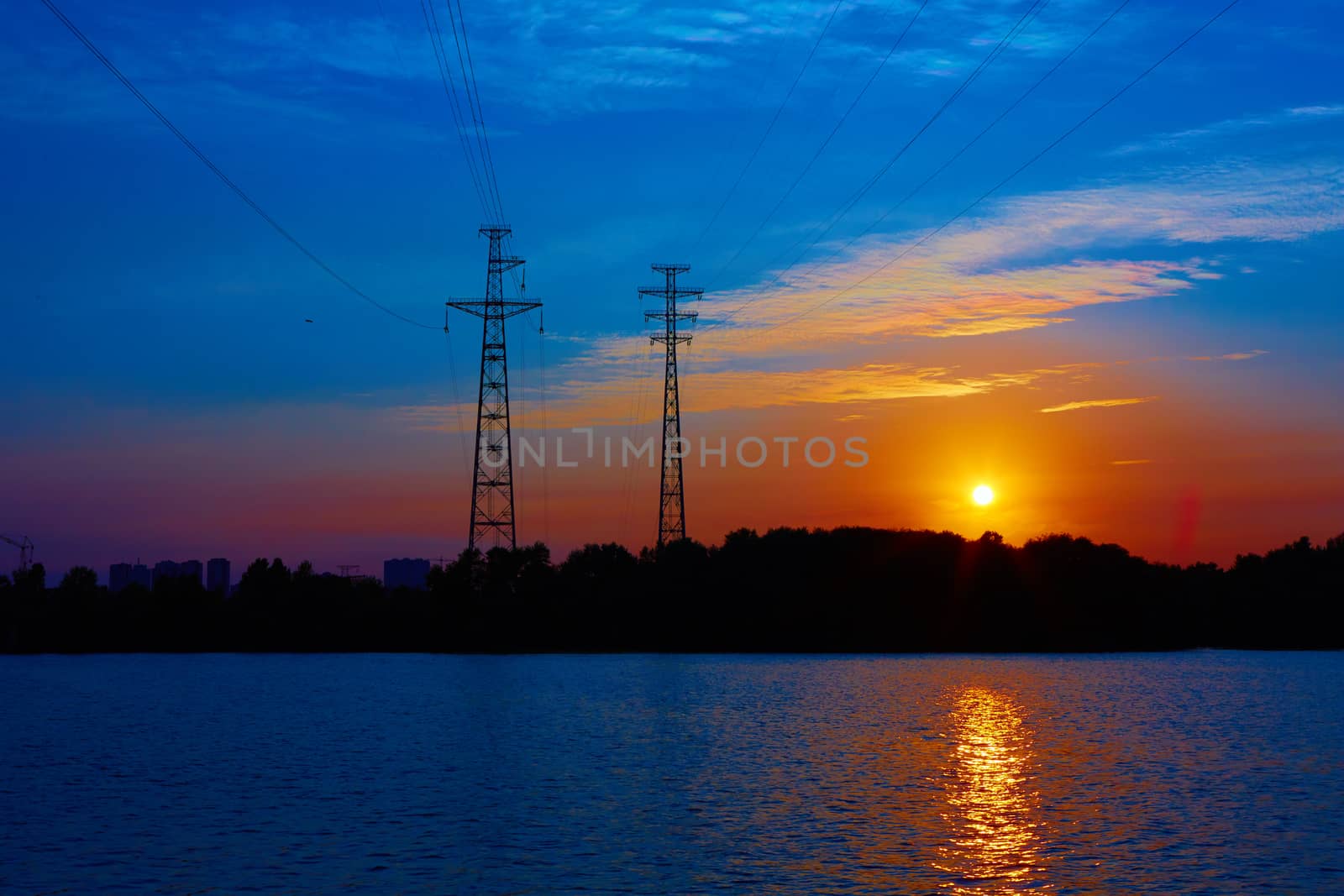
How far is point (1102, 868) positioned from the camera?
28.3 meters

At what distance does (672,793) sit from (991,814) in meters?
→ 10.5

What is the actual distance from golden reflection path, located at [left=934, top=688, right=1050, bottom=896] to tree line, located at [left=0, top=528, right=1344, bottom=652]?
311 feet

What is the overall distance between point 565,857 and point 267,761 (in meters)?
25.2

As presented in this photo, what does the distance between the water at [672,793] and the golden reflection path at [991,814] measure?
5.8 inches

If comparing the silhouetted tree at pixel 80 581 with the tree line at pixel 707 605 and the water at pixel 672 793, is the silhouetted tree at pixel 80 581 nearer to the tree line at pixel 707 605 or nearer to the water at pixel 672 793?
the tree line at pixel 707 605

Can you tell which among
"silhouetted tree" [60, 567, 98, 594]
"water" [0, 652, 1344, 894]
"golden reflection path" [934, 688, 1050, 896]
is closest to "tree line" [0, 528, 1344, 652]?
"silhouetted tree" [60, 567, 98, 594]

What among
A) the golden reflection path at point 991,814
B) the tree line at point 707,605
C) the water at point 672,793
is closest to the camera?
the golden reflection path at point 991,814


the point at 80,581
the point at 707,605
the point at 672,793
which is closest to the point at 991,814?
the point at 672,793

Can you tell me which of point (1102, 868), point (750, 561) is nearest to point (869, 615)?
point (750, 561)

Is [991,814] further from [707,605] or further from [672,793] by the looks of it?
[707,605]

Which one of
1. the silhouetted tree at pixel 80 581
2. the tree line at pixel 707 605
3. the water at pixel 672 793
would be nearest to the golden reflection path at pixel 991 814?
the water at pixel 672 793

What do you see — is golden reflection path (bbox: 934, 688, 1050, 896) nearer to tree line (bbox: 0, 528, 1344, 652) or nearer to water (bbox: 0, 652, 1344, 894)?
water (bbox: 0, 652, 1344, 894)

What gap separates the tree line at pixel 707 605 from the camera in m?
156

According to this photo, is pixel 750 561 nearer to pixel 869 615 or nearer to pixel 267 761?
pixel 869 615
